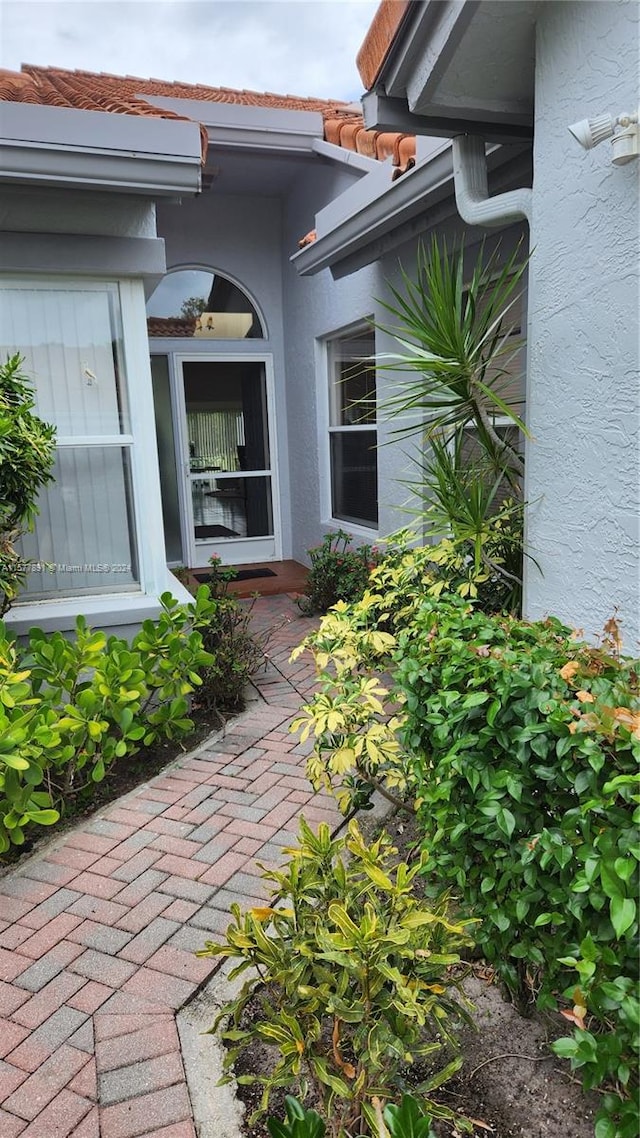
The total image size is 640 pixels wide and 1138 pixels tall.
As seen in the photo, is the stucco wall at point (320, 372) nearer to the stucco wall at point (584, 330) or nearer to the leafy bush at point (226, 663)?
the leafy bush at point (226, 663)

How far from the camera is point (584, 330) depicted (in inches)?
103

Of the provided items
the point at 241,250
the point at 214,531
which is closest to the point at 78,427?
the point at 214,531

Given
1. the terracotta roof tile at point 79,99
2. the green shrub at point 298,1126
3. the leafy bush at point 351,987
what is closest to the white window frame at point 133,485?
the terracotta roof tile at point 79,99

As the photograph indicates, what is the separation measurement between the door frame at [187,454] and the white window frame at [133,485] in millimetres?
3936

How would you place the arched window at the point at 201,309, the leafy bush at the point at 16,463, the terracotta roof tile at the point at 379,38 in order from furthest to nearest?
the arched window at the point at 201,309
the leafy bush at the point at 16,463
the terracotta roof tile at the point at 379,38

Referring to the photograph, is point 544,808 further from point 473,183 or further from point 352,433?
point 352,433

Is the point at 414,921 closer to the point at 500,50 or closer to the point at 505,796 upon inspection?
the point at 505,796

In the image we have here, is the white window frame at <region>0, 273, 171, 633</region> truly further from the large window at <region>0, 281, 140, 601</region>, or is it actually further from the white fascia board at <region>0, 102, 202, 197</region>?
the white fascia board at <region>0, 102, 202, 197</region>

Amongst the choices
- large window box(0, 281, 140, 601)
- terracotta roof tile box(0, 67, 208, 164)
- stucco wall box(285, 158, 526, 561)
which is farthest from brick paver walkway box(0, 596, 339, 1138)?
terracotta roof tile box(0, 67, 208, 164)

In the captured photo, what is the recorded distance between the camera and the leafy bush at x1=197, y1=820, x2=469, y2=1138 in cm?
169

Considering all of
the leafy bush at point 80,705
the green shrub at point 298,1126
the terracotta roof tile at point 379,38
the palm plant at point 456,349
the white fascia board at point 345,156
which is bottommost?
the green shrub at point 298,1126

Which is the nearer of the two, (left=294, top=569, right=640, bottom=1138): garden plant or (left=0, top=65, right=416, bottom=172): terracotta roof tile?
(left=294, top=569, right=640, bottom=1138): garden plant

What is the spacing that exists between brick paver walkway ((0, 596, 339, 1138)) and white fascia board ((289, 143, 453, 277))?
3418 mm

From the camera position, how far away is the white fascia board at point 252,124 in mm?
6836
